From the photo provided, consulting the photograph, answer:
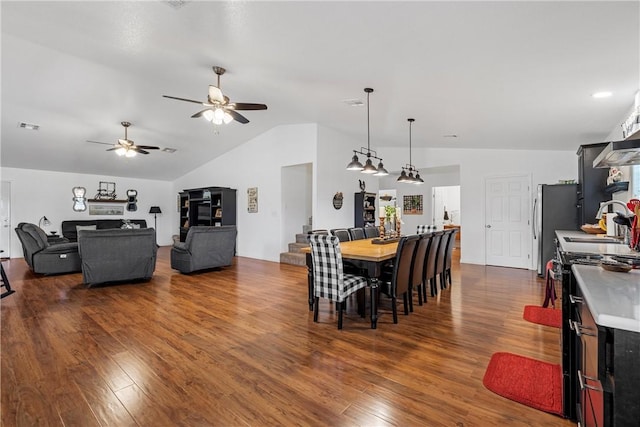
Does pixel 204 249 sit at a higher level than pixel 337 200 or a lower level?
lower

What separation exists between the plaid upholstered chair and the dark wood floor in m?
0.35

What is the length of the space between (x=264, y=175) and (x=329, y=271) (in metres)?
5.15

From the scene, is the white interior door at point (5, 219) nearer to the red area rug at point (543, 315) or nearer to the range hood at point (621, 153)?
the red area rug at point (543, 315)

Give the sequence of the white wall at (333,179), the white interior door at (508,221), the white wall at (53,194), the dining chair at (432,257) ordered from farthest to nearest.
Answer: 1. the white wall at (53,194)
2. the white wall at (333,179)
3. the white interior door at (508,221)
4. the dining chair at (432,257)

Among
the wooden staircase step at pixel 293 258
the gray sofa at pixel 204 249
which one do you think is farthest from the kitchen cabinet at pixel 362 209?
the gray sofa at pixel 204 249

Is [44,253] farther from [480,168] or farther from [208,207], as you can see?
[480,168]

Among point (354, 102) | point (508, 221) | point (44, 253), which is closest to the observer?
point (354, 102)

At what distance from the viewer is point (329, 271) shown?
10.4 feet

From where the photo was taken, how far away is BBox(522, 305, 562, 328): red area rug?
326cm

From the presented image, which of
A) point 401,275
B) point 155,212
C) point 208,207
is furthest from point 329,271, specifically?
point 155,212

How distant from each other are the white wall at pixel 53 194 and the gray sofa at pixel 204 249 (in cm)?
533

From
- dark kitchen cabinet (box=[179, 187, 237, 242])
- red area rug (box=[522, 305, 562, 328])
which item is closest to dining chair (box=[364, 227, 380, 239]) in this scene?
red area rug (box=[522, 305, 562, 328])

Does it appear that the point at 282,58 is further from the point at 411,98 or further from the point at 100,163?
the point at 100,163

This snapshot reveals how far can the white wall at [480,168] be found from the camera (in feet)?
19.8
